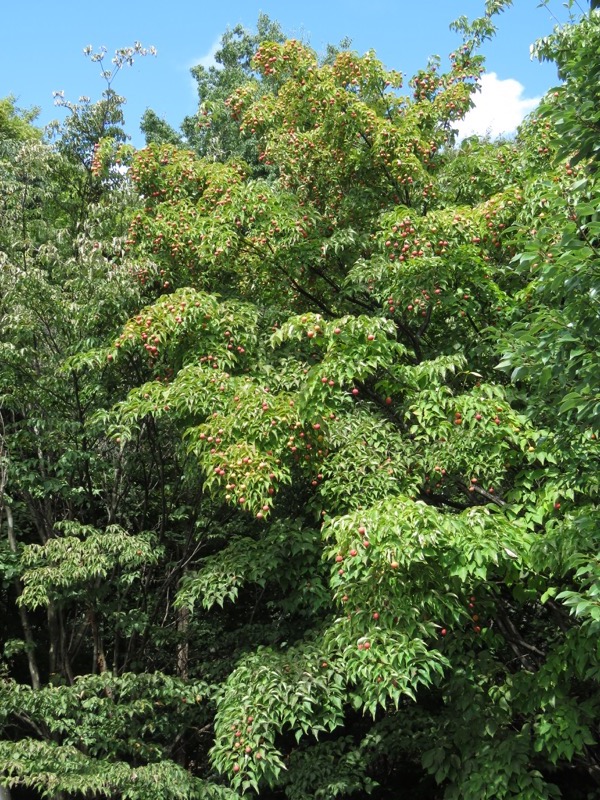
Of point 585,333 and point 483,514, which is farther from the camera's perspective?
point 483,514

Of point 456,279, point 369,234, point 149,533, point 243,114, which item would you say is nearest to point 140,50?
point 243,114

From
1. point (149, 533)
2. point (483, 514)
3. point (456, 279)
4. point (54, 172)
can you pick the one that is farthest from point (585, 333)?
point (54, 172)

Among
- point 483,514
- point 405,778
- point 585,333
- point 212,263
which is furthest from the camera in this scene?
point 405,778

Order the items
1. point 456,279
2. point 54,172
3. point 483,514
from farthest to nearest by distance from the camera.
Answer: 1. point 54,172
2. point 456,279
3. point 483,514

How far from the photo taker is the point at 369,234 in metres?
6.99

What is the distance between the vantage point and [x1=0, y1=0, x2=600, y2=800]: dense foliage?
171 inches

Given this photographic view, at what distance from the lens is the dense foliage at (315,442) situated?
171 inches

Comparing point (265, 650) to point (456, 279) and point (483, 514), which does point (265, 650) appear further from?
point (456, 279)

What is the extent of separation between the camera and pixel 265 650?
5902mm

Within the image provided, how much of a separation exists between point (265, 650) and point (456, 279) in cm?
317

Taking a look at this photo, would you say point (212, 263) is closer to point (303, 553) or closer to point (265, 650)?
point (303, 553)

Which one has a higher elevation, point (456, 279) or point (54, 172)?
point (54, 172)

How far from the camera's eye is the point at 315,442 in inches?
206

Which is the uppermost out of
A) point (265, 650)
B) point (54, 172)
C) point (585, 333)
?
point (54, 172)
